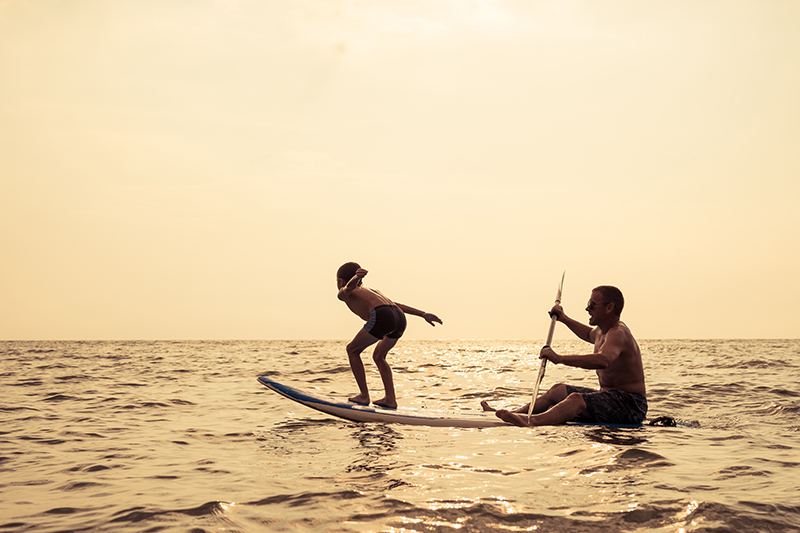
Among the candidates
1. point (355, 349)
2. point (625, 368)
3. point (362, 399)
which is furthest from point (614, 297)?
point (362, 399)

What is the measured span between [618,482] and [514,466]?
3.14ft

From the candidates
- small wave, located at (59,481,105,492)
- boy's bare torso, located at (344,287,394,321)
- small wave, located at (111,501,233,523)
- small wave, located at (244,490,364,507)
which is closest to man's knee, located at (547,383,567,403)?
boy's bare torso, located at (344,287,394,321)

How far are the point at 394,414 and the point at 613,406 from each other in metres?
2.82

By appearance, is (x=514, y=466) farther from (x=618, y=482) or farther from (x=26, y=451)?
(x=26, y=451)

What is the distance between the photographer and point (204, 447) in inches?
227

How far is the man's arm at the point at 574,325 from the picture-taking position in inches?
291

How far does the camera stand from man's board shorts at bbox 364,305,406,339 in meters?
7.67

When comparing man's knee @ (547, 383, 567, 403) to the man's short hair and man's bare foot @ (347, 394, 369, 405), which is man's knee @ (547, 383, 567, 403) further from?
man's bare foot @ (347, 394, 369, 405)

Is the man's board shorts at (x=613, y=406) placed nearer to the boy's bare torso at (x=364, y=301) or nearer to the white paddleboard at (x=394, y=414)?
the white paddleboard at (x=394, y=414)

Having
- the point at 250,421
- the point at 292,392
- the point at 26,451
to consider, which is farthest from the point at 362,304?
the point at 26,451

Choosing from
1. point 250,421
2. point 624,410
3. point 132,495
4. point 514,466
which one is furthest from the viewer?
point 250,421

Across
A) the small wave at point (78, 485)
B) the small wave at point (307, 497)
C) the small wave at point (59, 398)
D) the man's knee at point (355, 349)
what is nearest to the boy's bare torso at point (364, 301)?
the man's knee at point (355, 349)

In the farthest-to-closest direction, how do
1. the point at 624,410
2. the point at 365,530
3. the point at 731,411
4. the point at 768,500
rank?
the point at 731,411, the point at 624,410, the point at 768,500, the point at 365,530

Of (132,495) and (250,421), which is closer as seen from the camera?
(132,495)
